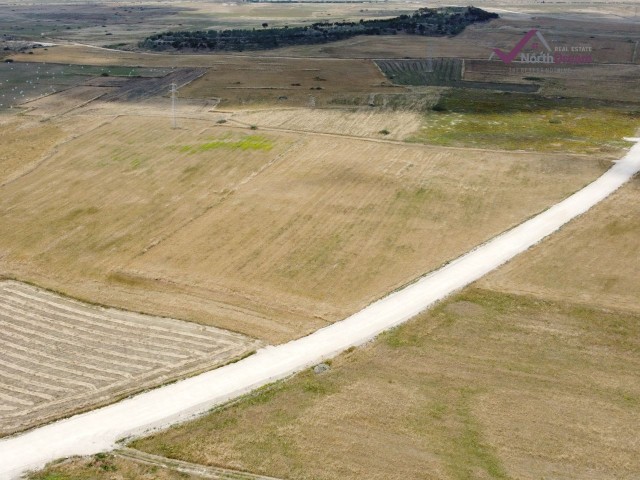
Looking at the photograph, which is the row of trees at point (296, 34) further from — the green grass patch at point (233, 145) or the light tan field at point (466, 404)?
the light tan field at point (466, 404)

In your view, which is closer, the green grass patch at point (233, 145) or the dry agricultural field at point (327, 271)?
the dry agricultural field at point (327, 271)

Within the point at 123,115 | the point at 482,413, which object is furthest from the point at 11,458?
the point at 123,115

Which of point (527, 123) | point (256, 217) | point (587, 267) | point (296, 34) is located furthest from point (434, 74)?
point (587, 267)

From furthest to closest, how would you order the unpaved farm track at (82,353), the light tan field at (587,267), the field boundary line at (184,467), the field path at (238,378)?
the light tan field at (587,267)
the unpaved farm track at (82,353)
the field path at (238,378)
the field boundary line at (184,467)

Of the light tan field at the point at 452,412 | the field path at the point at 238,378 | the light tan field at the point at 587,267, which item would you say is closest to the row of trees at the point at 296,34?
the light tan field at the point at 587,267

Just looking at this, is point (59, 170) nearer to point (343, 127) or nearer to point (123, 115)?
point (123, 115)

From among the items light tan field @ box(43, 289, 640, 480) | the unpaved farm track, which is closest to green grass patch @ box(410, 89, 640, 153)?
light tan field @ box(43, 289, 640, 480)

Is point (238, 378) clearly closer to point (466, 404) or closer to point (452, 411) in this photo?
point (452, 411)
